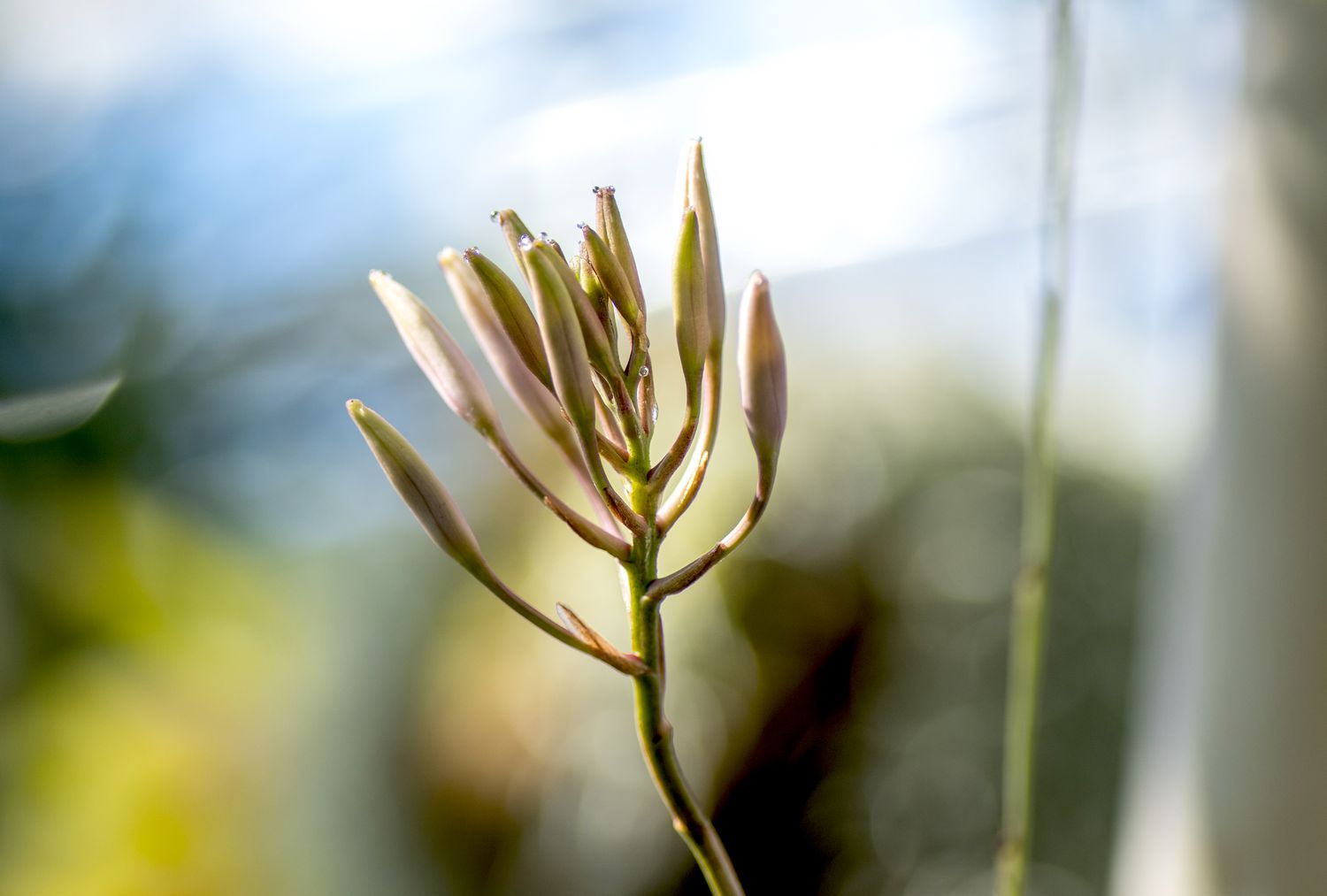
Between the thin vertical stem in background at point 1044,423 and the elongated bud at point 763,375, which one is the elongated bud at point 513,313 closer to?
the elongated bud at point 763,375

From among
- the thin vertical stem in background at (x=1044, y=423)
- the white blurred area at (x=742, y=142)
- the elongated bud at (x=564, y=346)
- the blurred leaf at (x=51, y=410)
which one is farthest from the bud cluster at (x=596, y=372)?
the white blurred area at (x=742, y=142)

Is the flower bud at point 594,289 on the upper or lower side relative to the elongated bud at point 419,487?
upper

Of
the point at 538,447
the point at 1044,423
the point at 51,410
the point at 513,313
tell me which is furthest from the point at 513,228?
the point at 538,447

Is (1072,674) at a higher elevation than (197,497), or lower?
lower

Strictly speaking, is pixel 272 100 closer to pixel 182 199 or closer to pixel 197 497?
pixel 182 199

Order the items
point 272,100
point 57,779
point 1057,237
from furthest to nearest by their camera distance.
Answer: point 272,100 → point 57,779 → point 1057,237

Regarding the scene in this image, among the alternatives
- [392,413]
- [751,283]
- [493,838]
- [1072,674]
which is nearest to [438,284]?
[392,413]
